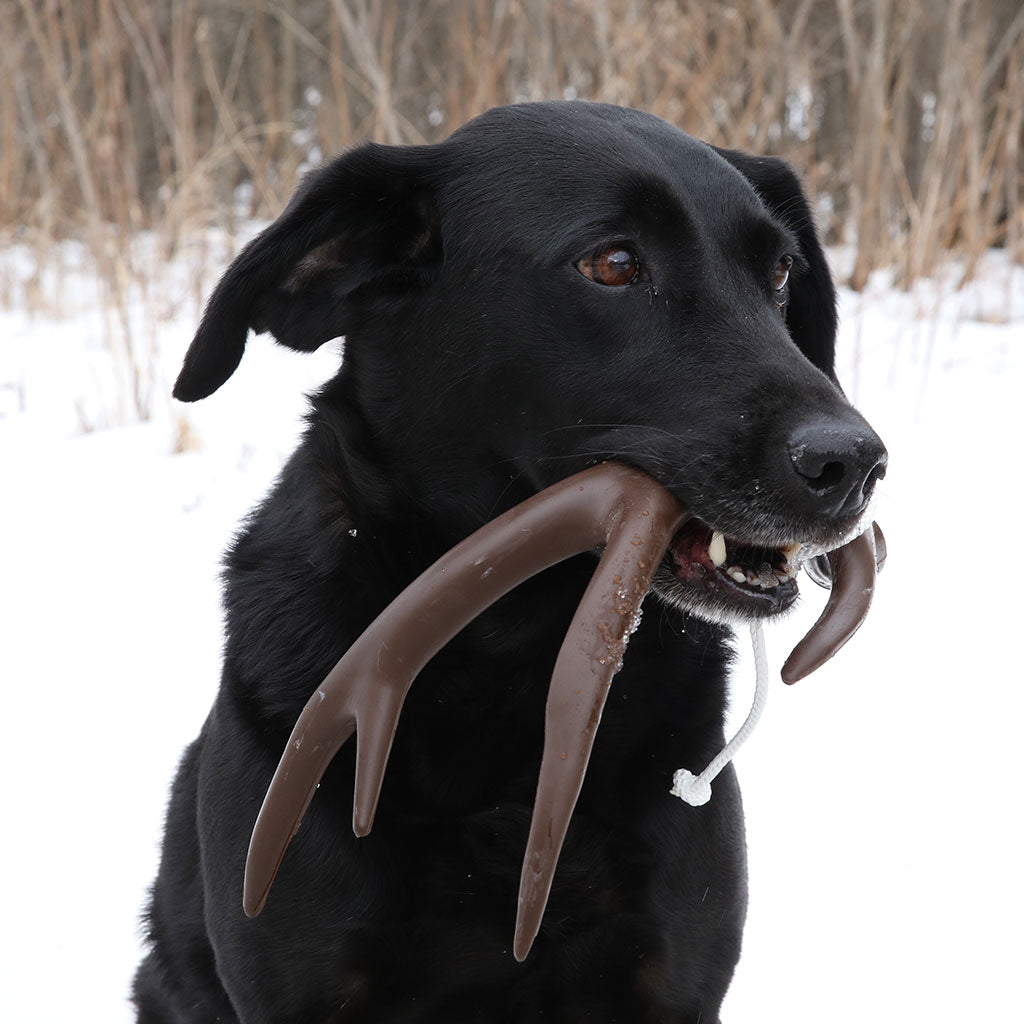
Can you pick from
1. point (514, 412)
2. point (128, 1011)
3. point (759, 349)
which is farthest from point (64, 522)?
point (759, 349)

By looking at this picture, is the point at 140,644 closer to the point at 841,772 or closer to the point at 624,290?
the point at 841,772

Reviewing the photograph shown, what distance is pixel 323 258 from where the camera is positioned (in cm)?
197

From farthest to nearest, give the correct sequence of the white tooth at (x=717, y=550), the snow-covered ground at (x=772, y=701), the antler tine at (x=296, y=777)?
the snow-covered ground at (x=772, y=701)
the white tooth at (x=717, y=550)
the antler tine at (x=296, y=777)

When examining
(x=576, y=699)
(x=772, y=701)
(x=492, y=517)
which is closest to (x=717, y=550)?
(x=492, y=517)

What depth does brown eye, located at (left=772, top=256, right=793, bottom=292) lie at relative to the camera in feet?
6.58

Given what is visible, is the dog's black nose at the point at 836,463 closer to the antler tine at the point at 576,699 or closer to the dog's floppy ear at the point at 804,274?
the antler tine at the point at 576,699

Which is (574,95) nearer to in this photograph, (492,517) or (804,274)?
(804,274)

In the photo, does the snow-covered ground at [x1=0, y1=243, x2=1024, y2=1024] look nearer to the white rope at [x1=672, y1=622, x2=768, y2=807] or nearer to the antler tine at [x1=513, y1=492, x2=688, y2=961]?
the white rope at [x1=672, y1=622, x2=768, y2=807]

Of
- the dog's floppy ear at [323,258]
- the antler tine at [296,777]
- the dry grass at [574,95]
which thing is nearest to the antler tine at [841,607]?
the antler tine at [296,777]

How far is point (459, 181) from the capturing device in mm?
2002

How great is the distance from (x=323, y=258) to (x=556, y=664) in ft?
2.70

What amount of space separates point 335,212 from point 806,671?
3.05 feet

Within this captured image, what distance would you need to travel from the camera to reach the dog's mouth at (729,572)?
172 centimetres

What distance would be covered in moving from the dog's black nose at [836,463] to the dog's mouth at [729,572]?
123 mm
